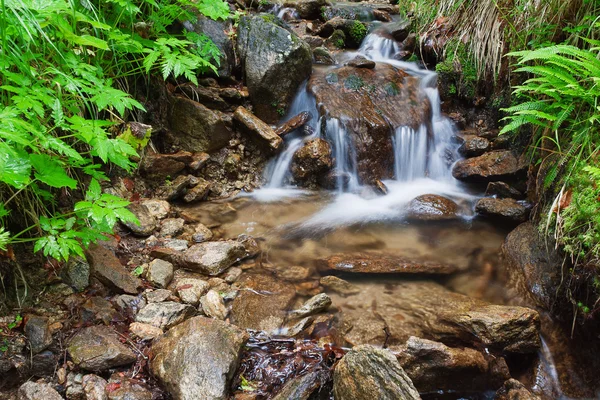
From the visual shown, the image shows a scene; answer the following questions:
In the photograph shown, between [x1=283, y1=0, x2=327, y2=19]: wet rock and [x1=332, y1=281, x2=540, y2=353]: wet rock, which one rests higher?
[x1=283, y1=0, x2=327, y2=19]: wet rock

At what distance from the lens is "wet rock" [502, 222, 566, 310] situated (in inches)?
119

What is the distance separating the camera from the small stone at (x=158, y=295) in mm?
2924

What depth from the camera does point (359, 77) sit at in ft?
21.5

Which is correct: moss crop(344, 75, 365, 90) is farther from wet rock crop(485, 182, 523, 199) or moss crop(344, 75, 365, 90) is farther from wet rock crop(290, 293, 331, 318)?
wet rock crop(290, 293, 331, 318)

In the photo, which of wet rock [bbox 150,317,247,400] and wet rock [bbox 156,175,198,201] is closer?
wet rock [bbox 150,317,247,400]

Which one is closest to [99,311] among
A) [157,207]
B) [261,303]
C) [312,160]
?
[261,303]

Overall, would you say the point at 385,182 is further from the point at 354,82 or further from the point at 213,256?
the point at 213,256

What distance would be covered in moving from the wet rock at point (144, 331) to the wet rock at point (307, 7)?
28.4ft

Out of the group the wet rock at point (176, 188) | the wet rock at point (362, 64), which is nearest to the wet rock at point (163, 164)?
the wet rock at point (176, 188)

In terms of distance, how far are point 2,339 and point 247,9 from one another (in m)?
7.85

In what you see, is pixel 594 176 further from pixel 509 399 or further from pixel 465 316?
pixel 509 399

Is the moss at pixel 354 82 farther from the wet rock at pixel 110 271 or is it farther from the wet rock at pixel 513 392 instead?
the wet rock at pixel 513 392

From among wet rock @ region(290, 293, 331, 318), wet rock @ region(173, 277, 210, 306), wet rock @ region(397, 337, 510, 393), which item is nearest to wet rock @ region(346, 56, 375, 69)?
wet rock @ region(290, 293, 331, 318)

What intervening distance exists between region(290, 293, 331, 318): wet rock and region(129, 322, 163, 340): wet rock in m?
1.03
